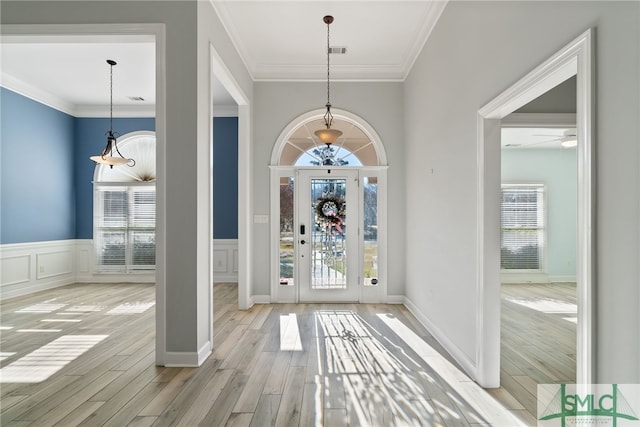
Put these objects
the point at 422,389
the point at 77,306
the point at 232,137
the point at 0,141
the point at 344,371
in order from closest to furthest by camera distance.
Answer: the point at 422,389 < the point at 344,371 < the point at 77,306 < the point at 0,141 < the point at 232,137

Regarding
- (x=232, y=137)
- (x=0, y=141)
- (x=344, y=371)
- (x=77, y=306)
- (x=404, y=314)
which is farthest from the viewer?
(x=232, y=137)

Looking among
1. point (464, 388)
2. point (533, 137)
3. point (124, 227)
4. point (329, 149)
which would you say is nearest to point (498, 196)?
point (464, 388)

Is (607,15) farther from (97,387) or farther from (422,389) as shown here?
(97,387)

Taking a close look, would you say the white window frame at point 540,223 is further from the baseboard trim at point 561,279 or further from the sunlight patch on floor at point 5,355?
the sunlight patch on floor at point 5,355

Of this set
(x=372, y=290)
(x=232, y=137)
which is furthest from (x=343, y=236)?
(x=232, y=137)

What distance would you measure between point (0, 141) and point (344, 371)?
20.4 ft

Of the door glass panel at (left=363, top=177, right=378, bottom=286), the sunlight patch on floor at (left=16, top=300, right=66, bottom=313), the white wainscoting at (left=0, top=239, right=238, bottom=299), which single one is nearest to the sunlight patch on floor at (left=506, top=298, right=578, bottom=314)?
the door glass panel at (left=363, top=177, right=378, bottom=286)

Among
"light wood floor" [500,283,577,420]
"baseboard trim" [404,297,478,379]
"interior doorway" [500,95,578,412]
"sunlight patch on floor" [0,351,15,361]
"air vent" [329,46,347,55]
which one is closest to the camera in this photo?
"light wood floor" [500,283,577,420]

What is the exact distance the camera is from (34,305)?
5117 mm

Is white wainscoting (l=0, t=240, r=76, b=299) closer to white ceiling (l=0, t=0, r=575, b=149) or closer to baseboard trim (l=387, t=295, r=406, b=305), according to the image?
white ceiling (l=0, t=0, r=575, b=149)

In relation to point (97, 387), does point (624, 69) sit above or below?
above

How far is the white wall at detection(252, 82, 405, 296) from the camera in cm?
528

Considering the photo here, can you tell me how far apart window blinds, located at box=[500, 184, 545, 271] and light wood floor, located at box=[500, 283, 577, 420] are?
51.4 inches

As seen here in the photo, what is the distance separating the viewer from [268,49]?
182 inches
